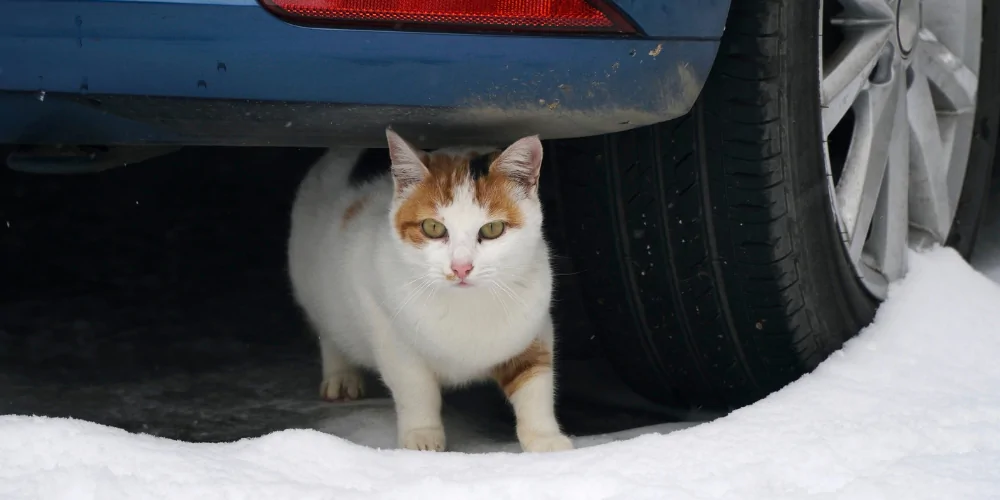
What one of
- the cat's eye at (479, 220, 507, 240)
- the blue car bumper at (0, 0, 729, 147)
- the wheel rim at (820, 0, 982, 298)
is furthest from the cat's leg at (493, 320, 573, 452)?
the wheel rim at (820, 0, 982, 298)

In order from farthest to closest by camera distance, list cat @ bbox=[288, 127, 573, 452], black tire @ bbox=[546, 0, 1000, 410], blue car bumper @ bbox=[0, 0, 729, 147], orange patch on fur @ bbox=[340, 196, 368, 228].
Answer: orange patch on fur @ bbox=[340, 196, 368, 228] → cat @ bbox=[288, 127, 573, 452] → black tire @ bbox=[546, 0, 1000, 410] → blue car bumper @ bbox=[0, 0, 729, 147]

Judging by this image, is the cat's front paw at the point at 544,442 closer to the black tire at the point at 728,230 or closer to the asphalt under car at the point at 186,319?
the asphalt under car at the point at 186,319

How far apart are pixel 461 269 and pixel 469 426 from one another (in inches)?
20.6

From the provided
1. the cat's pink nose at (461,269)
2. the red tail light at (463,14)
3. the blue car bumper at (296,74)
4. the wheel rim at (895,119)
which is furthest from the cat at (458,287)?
the wheel rim at (895,119)

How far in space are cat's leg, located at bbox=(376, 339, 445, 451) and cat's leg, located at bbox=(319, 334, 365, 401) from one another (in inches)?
13.4

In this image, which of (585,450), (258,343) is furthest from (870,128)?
(258,343)

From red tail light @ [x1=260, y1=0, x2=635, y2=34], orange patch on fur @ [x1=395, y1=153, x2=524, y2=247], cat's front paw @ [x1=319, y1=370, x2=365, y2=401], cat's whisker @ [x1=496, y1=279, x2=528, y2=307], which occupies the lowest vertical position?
cat's front paw @ [x1=319, y1=370, x2=365, y2=401]

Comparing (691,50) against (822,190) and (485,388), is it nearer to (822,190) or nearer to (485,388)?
(822,190)

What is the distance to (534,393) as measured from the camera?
7.04 feet

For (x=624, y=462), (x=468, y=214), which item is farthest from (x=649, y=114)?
(x=624, y=462)

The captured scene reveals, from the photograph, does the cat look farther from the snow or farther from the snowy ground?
the snow

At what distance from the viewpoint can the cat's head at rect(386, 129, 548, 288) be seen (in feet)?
6.63

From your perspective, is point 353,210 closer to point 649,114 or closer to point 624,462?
point 649,114

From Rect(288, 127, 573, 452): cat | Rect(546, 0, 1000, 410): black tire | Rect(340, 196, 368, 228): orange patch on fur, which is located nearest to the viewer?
Rect(546, 0, 1000, 410): black tire
